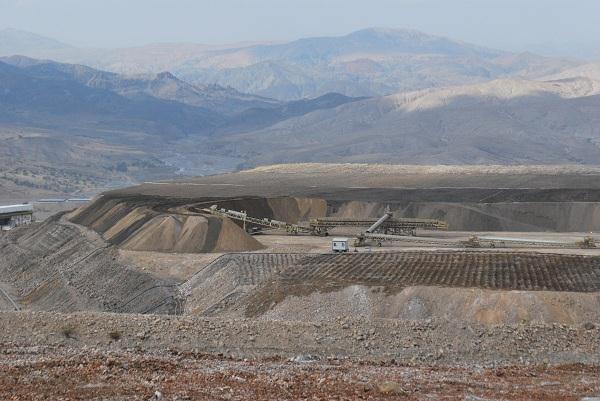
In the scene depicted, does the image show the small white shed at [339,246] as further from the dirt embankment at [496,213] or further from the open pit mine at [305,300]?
the dirt embankment at [496,213]

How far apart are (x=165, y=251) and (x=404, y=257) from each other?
48.9 ft

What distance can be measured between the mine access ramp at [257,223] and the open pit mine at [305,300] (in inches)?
5.7

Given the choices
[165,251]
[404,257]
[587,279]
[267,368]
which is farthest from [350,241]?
[267,368]

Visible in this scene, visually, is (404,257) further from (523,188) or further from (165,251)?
(523,188)

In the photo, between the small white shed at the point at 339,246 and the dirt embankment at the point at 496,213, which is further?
the dirt embankment at the point at 496,213

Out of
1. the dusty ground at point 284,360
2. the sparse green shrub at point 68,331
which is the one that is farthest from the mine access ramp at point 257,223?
the sparse green shrub at point 68,331

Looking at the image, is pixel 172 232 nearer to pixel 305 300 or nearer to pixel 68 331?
pixel 305 300

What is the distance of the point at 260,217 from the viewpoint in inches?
2955

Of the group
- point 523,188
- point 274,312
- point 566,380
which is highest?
point 566,380

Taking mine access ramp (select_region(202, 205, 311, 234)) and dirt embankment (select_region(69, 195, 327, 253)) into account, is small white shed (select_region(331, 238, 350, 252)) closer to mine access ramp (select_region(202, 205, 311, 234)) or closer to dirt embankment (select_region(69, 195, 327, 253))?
dirt embankment (select_region(69, 195, 327, 253))

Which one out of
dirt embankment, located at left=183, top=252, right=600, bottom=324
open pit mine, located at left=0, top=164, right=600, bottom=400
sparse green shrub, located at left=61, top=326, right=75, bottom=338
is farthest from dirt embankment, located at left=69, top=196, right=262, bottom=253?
sparse green shrub, located at left=61, top=326, right=75, bottom=338

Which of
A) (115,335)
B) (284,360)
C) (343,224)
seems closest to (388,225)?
(343,224)

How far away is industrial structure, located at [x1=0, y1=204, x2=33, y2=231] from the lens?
86.5 metres

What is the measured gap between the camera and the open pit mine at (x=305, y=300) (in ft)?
69.7
